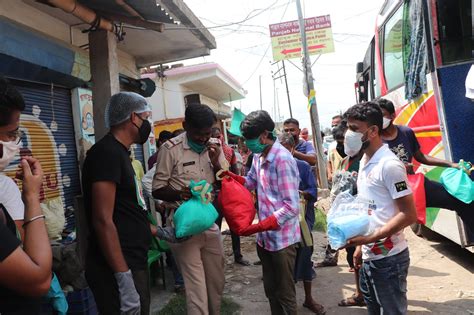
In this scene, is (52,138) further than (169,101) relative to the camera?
No

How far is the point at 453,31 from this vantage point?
3.82 m

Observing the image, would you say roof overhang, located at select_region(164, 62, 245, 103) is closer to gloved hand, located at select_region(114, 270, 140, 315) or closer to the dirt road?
the dirt road

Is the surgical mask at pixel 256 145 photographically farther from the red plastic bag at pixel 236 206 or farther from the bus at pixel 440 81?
the bus at pixel 440 81

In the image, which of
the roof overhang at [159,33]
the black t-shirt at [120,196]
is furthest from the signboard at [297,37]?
the black t-shirt at [120,196]

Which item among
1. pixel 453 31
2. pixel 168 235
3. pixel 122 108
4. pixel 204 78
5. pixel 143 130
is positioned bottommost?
pixel 168 235

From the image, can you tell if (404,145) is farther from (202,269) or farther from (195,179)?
(202,269)

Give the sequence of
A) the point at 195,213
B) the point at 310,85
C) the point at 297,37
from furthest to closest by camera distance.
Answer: the point at 297,37 < the point at 310,85 < the point at 195,213

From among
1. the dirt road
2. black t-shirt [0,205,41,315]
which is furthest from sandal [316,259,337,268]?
black t-shirt [0,205,41,315]

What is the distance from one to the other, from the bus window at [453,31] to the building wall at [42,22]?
4.41 metres

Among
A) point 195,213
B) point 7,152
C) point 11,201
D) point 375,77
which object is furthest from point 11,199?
point 375,77

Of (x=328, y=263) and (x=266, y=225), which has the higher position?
(x=266, y=225)

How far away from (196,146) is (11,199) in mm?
1546

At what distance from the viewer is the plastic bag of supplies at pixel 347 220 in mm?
2025

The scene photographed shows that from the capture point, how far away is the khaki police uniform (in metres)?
2.90
